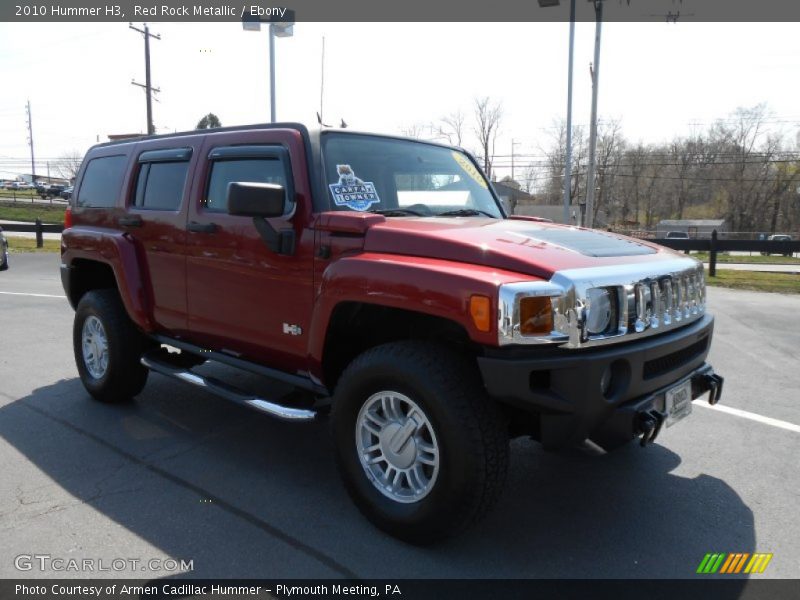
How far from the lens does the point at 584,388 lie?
2.54 metres

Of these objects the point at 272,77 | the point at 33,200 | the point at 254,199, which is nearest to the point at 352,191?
the point at 254,199

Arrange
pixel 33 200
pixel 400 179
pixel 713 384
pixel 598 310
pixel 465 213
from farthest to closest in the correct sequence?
1. pixel 33 200
2. pixel 465 213
3. pixel 400 179
4. pixel 713 384
5. pixel 598 310

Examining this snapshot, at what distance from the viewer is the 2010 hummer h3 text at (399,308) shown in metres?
2.62

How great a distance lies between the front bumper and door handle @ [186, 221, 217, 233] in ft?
7.03

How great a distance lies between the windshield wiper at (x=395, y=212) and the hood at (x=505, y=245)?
12 centimetres

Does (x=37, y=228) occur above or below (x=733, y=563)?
above

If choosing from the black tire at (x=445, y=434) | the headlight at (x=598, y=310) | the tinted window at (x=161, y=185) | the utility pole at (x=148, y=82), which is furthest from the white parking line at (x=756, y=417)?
the utility pole at (x=148, y=82)

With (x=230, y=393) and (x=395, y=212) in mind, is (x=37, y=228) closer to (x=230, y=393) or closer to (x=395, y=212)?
(x=230, y=393)

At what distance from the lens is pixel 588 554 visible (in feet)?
9.46

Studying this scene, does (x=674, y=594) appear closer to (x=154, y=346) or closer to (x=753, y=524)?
(x=753, y=524)

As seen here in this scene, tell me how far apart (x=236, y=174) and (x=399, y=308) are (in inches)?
65.2

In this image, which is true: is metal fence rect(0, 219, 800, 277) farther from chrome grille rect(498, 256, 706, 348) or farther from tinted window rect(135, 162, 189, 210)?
tinted window rect(135, 162, 189, 210)

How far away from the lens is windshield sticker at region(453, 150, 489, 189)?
4.56 metres

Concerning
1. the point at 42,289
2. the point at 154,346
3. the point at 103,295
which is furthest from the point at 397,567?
the point at 42,289
